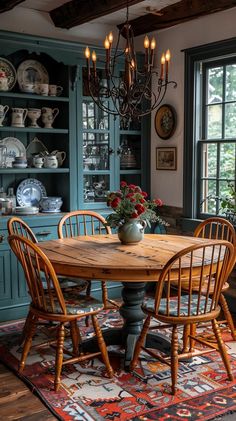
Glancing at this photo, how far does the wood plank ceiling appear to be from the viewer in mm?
4094

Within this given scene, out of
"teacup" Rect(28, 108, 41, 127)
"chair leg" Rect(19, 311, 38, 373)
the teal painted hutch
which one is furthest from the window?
"chair leg" Rect(19, 311, 38, 373)

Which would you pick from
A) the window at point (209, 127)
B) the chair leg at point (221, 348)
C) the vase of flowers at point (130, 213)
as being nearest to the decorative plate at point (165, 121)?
the window at point (209, 127)

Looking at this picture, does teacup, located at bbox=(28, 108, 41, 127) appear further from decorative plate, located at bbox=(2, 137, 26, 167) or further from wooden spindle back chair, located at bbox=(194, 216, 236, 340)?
wooden spindle back chair, located at bbox=(194, 216, 236, 340)

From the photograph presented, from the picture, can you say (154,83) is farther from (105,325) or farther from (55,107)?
(105,325)

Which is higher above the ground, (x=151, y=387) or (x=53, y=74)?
(x=53, y=74)

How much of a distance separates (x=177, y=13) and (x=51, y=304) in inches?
113

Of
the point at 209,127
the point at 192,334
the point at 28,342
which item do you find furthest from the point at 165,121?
the point at 28,342

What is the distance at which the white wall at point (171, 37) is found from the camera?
4438 mm

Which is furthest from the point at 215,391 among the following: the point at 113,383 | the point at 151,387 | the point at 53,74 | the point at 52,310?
the point at 53,74

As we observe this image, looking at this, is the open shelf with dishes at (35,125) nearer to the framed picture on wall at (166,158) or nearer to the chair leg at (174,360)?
the framed picture on wall at (166,158)

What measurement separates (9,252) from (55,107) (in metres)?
1.52

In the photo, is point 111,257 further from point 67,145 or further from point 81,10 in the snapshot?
point 81,10

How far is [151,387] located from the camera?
2.99m

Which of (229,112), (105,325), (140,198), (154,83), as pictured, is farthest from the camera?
(154,83)
